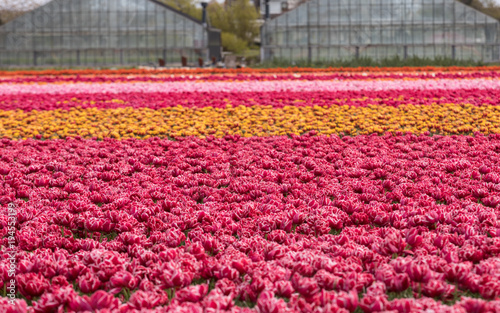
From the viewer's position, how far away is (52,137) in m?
7.66

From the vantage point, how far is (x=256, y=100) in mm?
11516

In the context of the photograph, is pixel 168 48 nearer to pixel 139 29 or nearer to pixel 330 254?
pixel 139 29

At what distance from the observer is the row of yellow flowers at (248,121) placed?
7652 millimetres

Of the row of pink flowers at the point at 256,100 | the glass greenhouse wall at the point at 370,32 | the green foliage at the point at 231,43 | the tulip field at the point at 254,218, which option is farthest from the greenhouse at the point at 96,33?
the tulip field at the point at 254,218

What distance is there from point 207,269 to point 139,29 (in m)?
38.4

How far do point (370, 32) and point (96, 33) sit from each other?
791 inches

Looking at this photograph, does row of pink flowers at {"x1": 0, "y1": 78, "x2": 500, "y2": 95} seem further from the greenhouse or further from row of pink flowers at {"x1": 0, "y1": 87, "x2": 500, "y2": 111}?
the greenhouse

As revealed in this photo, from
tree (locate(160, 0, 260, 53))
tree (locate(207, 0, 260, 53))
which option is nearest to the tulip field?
tree (locate(160, 0, 260, 53))

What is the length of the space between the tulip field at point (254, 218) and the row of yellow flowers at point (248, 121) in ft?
0.21

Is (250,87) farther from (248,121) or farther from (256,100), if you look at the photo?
(248,121)

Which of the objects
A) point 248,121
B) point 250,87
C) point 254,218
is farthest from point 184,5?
point 254,218

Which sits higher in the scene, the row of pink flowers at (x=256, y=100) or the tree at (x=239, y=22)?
the tree at (x=239, y=22)

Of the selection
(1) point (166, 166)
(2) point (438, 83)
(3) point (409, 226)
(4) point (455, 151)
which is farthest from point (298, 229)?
(2) point (438, 83)

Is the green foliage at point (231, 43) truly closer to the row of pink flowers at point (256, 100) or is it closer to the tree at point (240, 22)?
the tree at point (240, 22)
